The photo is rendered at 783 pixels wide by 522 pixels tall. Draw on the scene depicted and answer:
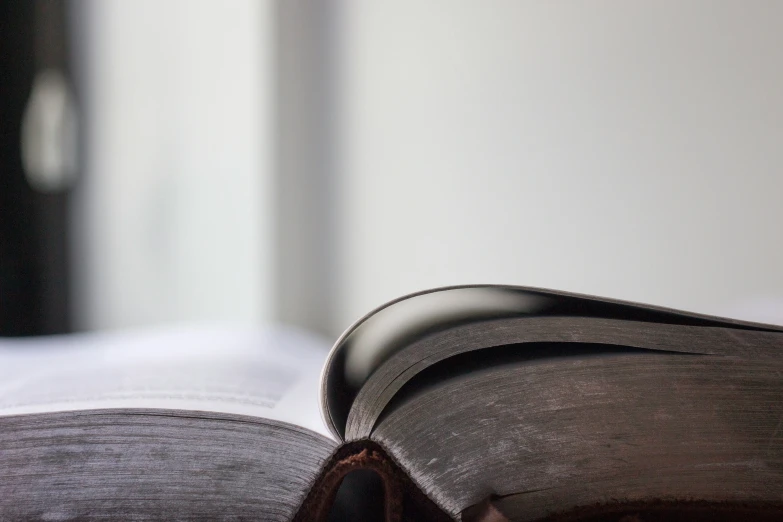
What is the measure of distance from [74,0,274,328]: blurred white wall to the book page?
409 millimetres

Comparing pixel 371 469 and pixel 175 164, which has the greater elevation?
pixel 371 469

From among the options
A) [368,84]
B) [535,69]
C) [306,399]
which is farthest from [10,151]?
[306,399]

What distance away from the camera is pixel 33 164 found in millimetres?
1390

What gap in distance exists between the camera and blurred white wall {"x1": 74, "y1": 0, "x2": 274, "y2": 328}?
1.17 m

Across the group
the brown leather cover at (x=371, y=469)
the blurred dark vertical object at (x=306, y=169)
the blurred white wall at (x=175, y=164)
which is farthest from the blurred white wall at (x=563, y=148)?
the brown leather cover at (x=371, y=469)

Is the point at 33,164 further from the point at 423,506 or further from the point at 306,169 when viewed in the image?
the point at 423,506

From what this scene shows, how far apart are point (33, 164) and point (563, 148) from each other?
117 cm

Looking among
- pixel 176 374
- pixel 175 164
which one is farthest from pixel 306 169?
pixel 176 374

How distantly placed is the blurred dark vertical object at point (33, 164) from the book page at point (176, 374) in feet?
2.10

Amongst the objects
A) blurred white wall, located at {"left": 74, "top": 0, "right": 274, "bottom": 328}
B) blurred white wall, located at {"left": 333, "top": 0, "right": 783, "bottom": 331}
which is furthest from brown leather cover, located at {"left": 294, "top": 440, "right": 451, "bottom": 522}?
blurred white wall, located at {"left": 74, "top": 0, "right": 274, "bottom": 328}

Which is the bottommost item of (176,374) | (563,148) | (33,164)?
(33,164)

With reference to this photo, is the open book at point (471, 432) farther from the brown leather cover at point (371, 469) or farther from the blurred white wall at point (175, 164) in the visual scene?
the blurred white wall at point (175, 164)

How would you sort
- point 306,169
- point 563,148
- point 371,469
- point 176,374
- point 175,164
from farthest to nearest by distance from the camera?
point 175,164 → point 306,169 → point 563,148 → point 176,374 → point 371,469

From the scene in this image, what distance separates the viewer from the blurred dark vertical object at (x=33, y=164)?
137 cm
